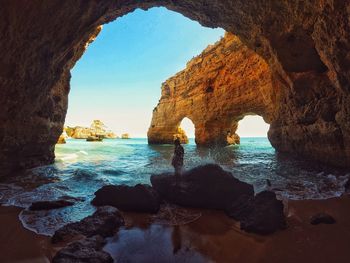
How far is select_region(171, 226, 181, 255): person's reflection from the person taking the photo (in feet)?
11.3

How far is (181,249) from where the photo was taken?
11.2 ft

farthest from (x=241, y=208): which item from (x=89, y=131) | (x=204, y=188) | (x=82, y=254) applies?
(x=89, y=131)

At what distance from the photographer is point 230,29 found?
12.1 m

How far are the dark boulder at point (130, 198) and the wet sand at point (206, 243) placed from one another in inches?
17.0

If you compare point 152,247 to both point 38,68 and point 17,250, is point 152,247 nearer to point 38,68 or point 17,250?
point 17,250

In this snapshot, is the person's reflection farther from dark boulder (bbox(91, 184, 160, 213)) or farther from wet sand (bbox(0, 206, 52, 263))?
wet sand (bbox(0, 206, 52, 263))

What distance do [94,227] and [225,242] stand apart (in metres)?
2.23

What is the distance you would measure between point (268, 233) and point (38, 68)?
857 cm

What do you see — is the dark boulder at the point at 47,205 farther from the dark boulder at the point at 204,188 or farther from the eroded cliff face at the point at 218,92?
the eroded cliff face at the point at 218,92

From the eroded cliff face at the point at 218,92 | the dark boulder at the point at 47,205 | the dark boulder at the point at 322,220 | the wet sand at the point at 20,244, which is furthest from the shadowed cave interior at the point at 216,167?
the eroded cliff face at the point at 218,92

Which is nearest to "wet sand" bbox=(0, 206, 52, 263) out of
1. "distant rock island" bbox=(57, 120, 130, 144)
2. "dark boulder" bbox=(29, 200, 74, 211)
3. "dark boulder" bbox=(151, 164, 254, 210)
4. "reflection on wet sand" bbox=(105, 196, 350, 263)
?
"dark boulder" bbox=(29, 200, 74, 211)

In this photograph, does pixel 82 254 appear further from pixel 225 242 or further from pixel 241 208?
pixel 241 208

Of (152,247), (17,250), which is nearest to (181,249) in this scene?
(152,247)

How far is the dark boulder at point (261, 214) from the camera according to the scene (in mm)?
3902
